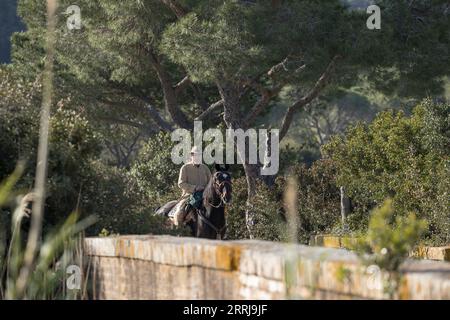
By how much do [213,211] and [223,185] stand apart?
714 mm

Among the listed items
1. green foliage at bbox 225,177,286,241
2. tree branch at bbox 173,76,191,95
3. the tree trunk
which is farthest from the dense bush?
tree branch at bbox 173,76,191,95

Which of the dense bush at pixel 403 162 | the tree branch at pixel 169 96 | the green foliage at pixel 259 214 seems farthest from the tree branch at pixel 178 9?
the dense bush at pixel 403 162

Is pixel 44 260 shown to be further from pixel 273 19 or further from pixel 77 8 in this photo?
pixel 77 8

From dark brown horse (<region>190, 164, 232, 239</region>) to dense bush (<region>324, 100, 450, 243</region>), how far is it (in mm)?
3725

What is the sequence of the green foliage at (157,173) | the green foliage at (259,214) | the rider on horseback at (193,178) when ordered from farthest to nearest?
the green foliage at (157,173) → the green foliage at (259,214) → the rider on horseback at (193,178)

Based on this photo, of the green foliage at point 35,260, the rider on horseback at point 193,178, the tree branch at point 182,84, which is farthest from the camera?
the tree branch at point 182,84

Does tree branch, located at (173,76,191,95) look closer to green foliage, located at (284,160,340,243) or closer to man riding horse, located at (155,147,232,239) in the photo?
green foliage, located at (284,160,340,243)

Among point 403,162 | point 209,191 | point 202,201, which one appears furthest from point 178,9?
point 209,191

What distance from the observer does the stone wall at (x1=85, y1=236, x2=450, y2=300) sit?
22.4 ft

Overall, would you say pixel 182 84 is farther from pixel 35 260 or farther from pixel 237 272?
pixel 237 272

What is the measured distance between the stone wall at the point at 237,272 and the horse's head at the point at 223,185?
775cm

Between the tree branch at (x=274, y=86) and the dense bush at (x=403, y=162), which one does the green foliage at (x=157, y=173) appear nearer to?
the tree branch at (x=274, y=86)

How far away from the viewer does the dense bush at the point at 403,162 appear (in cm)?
2102
